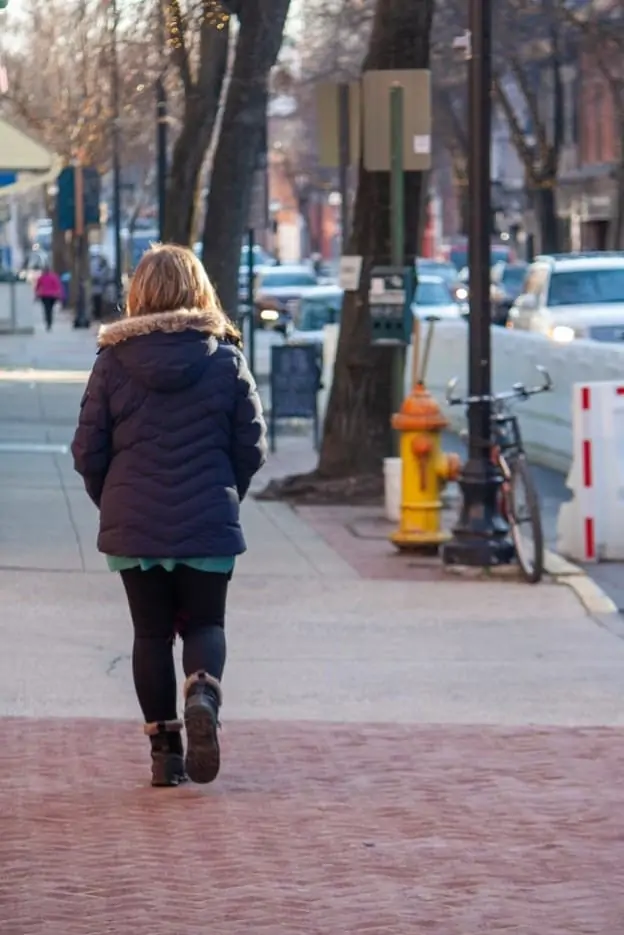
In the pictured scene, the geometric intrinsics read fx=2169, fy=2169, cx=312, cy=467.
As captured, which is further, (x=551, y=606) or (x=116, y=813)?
(x=551, y=606)

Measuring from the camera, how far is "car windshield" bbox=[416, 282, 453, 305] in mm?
33562

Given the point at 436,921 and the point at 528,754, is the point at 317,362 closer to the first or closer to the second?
the point at 528,754

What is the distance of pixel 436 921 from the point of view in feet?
17.8

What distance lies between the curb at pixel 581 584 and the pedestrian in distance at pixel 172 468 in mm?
4300

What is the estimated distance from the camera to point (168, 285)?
6.78 meters

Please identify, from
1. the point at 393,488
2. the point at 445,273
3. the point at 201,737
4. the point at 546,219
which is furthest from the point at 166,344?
the point at 546,219

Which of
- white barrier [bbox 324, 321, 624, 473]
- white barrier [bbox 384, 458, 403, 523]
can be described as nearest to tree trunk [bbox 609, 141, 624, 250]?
white barrier [bbox 324, 321, 624, 473]

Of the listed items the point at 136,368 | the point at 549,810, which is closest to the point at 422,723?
the point at 549,810

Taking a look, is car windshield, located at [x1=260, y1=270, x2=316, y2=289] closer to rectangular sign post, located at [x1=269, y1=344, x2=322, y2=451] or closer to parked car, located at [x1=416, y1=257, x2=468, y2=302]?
parked car, located at [x1=416, y1=257, x2=468, y2=302]

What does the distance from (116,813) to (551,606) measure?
4.82 meters

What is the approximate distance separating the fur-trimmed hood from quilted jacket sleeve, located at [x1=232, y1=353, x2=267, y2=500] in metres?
0.15

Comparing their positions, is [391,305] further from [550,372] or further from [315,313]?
[315,313]

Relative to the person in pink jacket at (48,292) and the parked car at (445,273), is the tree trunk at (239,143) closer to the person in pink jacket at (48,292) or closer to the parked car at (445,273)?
the parked car at (445,273)

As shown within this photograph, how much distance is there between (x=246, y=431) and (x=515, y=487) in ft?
17.1
